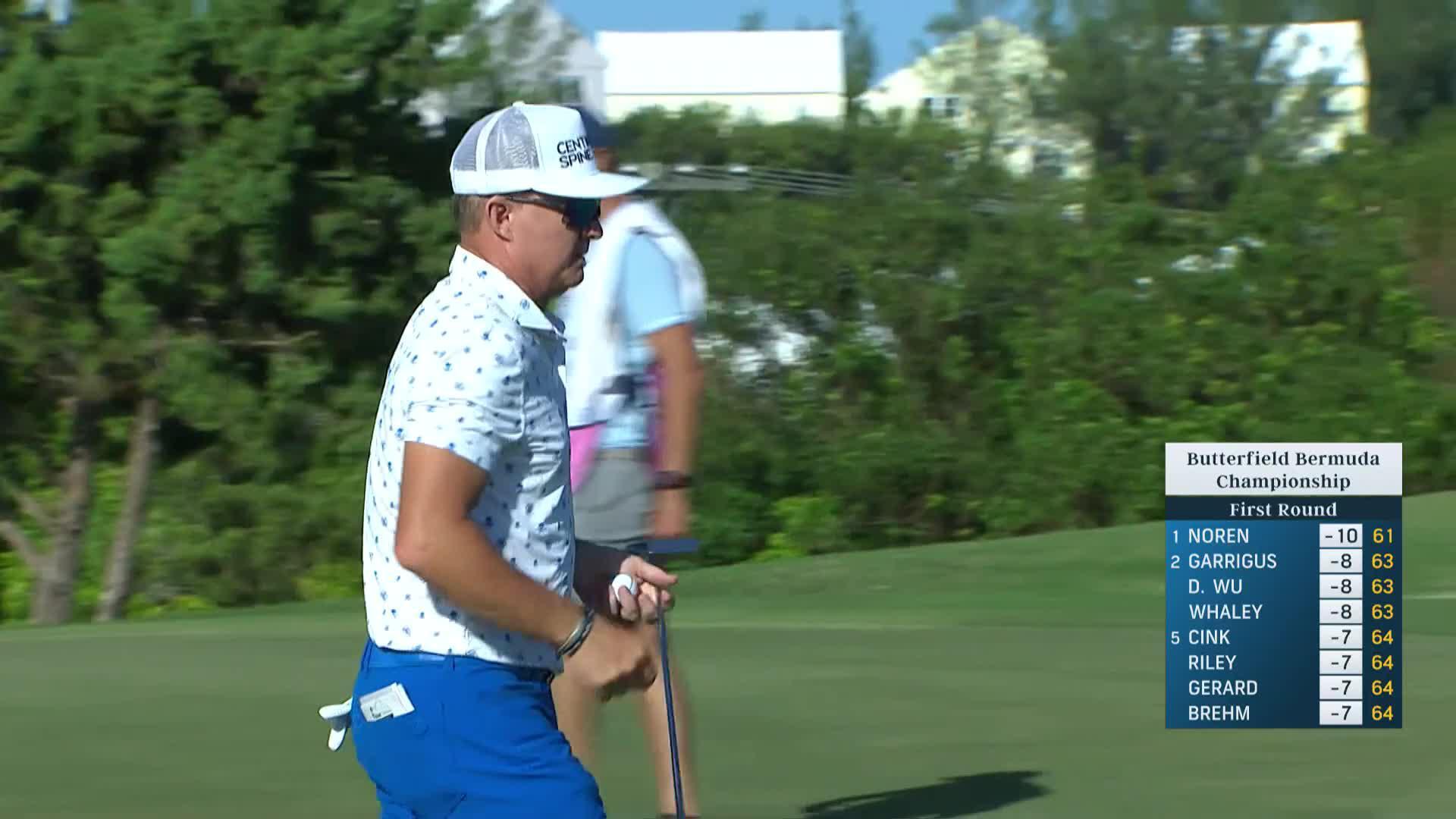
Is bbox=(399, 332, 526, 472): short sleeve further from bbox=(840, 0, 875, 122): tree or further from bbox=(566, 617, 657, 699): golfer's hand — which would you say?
bbox=(840, 0, 875, 122): tree

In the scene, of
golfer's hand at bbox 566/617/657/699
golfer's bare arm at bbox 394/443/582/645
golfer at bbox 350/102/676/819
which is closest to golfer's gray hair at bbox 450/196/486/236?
golfer at bbox 350/102/676/819

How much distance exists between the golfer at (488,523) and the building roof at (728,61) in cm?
7941

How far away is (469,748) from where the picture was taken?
10.1 feet

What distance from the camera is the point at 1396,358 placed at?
2261 centimetres

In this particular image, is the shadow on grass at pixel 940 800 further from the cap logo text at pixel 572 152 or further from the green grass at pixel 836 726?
the cap logo text at pixel 572 152

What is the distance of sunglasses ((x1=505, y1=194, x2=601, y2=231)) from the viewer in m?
3.18

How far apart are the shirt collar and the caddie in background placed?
196 centimetres

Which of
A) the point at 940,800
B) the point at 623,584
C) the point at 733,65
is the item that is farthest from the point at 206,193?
the point at 733,65

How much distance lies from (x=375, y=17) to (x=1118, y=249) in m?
8.66

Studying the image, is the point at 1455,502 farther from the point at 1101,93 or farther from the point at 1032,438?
the point at 1101,93

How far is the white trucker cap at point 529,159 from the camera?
10.4 ft

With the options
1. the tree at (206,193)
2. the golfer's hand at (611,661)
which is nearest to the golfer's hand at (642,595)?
the golfer's hand at (611,661)

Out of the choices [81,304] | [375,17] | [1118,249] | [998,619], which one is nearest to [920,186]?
[1118,249]

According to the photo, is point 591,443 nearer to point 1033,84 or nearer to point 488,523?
point 488,523
